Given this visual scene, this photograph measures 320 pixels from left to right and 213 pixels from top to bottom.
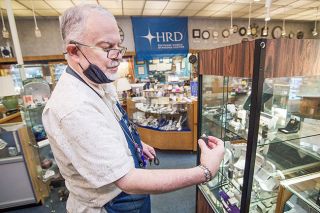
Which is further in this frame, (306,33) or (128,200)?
(306,33)

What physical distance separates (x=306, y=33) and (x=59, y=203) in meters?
10.9

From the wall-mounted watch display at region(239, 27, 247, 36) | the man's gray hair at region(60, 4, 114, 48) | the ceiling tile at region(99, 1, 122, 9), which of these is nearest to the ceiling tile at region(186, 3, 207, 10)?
the ceiling tile at region(99, 1, 122, 9)

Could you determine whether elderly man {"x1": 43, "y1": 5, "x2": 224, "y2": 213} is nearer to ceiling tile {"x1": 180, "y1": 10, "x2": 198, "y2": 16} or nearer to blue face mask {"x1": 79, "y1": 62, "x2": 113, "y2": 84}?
blue face mask {"x1": 79, "y1": 62, "x2": 113, "y2": 84}

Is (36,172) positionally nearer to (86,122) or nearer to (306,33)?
(86,122)

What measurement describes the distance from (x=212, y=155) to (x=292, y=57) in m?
0.66

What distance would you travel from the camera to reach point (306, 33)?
8234 mm

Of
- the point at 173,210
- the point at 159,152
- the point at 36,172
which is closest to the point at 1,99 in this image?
the point at 36,172

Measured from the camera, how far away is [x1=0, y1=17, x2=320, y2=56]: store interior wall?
6.18 metres

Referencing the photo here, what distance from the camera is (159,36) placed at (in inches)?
272

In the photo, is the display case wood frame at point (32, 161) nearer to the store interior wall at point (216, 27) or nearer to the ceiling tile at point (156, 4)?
the ceiling tile at point (156, 4)

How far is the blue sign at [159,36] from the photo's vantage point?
22.2 ft

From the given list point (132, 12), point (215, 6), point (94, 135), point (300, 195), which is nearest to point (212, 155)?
point (94, 135)

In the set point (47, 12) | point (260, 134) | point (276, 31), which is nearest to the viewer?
point (260, 134)

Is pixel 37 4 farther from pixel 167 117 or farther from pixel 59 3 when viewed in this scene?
pixel 167 117
